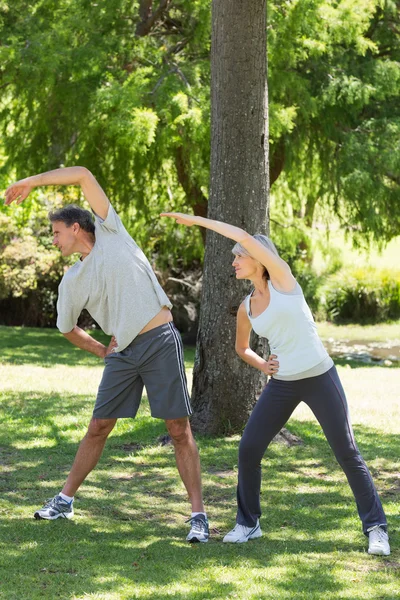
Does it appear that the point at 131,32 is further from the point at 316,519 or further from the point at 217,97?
the point at 316,519

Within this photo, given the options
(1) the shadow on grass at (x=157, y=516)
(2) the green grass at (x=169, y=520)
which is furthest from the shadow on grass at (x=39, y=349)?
(1) the shadow on grass at (x=157, y=516)

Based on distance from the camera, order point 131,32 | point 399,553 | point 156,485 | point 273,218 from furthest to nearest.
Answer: point 273,218, point 131,32, point 156,485, point 399,553

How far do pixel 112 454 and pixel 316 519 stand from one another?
2.39 m

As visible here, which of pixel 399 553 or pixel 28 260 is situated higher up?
pixel 28 260

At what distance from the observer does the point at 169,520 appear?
5945mm

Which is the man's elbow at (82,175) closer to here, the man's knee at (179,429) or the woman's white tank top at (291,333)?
the woman's white tank top at (291,333)

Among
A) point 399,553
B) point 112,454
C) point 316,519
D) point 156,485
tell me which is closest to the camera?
point 399,553

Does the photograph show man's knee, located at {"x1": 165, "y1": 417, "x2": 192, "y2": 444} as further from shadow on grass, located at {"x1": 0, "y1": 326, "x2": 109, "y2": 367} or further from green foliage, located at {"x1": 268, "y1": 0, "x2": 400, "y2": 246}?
green foliage, located at {"x1": 268, "y1": 0, "x2": 400, "y2": 246}

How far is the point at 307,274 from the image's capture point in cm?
2381

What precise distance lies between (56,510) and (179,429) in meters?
1.00

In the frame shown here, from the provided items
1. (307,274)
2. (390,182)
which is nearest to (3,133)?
(390,182)

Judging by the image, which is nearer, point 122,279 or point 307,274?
point 122,279

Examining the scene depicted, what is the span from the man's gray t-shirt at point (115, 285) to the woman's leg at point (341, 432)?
3.47 ft

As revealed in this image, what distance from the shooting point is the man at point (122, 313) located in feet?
17.8
